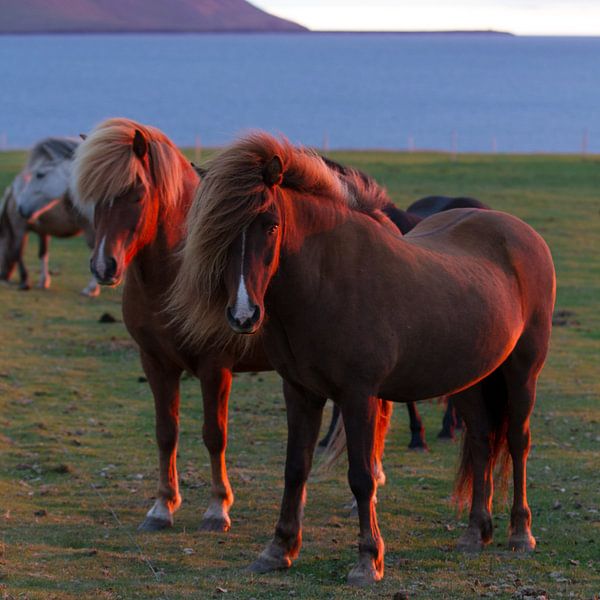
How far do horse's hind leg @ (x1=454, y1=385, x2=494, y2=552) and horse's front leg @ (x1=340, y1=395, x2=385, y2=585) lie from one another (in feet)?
3.24

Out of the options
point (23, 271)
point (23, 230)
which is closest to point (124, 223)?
point (23, 230)

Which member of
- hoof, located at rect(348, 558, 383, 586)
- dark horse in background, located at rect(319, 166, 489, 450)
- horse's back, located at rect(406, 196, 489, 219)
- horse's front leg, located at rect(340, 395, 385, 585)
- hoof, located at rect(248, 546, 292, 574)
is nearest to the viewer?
horse's front leg, located at rect(340, 395, 385, 585)

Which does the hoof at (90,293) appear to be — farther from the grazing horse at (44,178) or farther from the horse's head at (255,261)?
the horse's head at (255,261)

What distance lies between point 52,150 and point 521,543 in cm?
1182

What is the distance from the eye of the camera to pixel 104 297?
16047mm

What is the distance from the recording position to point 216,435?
21.9ft

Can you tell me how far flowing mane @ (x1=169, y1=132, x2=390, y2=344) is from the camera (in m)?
4.94

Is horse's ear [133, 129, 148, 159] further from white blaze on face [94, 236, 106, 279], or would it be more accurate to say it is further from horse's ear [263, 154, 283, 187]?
horse's ear [263, 154, 283, 187]

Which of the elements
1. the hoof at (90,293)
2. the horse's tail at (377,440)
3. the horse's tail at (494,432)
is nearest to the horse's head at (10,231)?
the hoof at (90,293)

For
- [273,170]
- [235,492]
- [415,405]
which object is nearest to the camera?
[273,170]

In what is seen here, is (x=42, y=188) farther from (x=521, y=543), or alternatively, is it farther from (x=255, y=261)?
(x=255, y=261)

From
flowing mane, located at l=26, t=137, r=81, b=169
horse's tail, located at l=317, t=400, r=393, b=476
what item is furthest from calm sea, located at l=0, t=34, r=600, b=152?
horse's tail, located at l=317, t=400, r=393, b=476

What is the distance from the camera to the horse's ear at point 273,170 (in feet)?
16.4

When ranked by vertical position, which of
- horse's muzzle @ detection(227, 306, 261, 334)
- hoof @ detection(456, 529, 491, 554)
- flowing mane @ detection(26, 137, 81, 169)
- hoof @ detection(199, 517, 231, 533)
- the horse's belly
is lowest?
hoof @ detection(199, 517, 231, 533)
